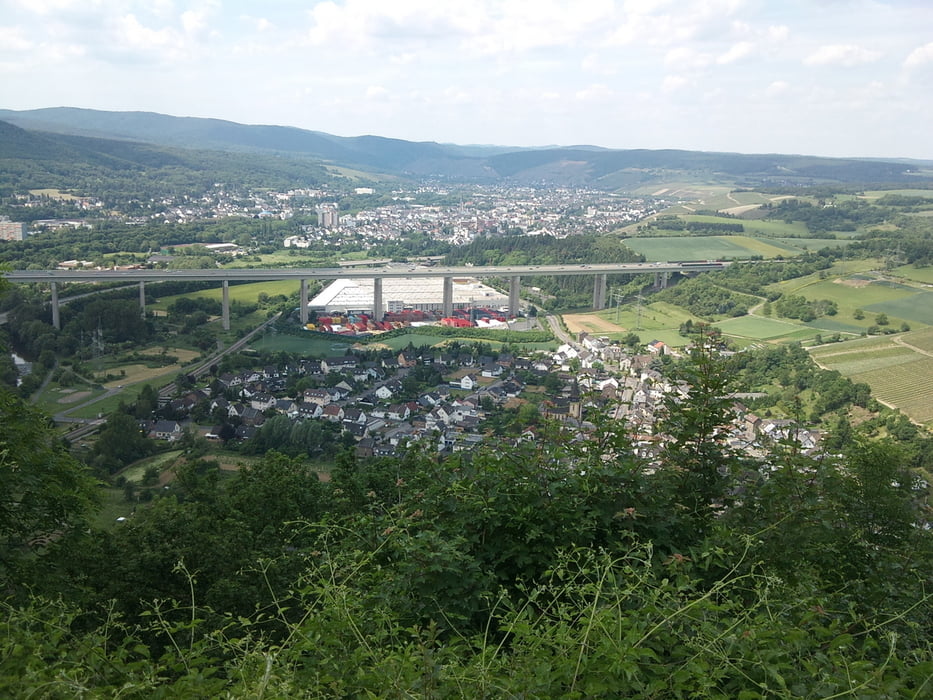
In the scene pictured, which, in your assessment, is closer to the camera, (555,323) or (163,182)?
(555,323)

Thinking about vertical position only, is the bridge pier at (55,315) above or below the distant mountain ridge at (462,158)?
below

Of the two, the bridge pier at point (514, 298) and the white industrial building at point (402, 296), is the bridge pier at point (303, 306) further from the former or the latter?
the bridge pier at point (514, 298)

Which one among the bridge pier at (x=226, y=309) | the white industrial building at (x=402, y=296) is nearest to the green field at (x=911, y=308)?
the white industrial building at (x=402, y=296)

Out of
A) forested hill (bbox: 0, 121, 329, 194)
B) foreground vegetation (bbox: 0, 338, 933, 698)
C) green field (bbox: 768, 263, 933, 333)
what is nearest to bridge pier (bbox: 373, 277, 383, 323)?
green field (bbox: 768, 263, 933, 333)

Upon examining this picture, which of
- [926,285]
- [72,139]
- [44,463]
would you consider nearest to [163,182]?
[72,139]

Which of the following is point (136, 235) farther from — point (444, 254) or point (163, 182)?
point (163, 182)

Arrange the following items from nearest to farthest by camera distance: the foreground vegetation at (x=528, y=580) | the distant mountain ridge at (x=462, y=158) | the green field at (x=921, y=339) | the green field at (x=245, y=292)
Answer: the foreground vegetation at (x=528, y=580)
the green field at (x=921, y=339)
the green field at (x=245, y=292)
the distant mountain ridge at (x=462, y=158)
